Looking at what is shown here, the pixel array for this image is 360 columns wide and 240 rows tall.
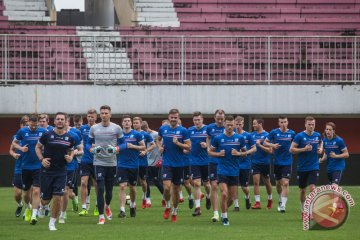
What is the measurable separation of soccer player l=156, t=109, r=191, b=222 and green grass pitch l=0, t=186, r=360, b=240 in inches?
26.1

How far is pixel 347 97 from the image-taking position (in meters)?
34.9

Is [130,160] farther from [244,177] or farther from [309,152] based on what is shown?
[309,152]

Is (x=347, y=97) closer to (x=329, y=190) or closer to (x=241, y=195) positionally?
(x=241, y=195)

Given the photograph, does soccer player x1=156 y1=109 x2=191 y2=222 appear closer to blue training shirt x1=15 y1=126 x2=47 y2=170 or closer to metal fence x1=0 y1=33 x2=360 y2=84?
blue training shirt x1=15 y1=126 x2=47 y2=170

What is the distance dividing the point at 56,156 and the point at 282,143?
7.57m

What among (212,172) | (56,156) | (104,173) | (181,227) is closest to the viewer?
(56,156)

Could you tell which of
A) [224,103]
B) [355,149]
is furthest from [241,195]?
[355,149]

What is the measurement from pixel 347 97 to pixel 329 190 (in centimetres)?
1731

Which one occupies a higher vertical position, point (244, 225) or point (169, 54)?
point (169, 54)

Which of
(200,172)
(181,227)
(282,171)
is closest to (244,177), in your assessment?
(282,171)

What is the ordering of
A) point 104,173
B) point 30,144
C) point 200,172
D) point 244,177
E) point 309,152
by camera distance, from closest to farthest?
point 104,173 < point 30,144 < point 309,152 < point 200,172 < point 244,177

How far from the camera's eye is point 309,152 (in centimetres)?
2409

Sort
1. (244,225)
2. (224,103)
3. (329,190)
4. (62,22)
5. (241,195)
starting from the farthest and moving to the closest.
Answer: (62,22), (224,103), (241,195), (244,225), (329,190)

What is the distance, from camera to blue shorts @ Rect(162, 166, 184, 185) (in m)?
23.2
